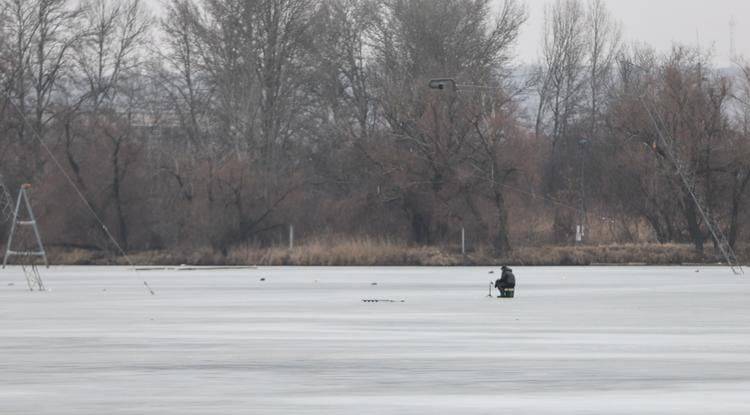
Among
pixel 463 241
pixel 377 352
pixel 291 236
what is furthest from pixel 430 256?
pixel 377 352

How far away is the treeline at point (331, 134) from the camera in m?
67.3

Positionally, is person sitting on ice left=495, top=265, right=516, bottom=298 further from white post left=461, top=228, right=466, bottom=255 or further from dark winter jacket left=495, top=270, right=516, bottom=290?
white post left=461, top=228, right=466, bottom=255

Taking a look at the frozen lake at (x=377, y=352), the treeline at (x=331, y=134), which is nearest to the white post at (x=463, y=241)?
the treeline at (x=331, y=134)

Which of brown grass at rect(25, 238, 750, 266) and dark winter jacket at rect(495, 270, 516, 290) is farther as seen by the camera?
brown grass at rect(25, 238, 750, 266)

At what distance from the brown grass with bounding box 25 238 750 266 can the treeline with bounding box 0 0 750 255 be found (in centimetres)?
232

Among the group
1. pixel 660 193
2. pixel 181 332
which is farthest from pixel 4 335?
pixel 660 193

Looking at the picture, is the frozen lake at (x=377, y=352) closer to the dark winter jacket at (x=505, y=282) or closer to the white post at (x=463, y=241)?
the dark winter jacket at (x=505, y=282)

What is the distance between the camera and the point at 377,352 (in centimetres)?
1859

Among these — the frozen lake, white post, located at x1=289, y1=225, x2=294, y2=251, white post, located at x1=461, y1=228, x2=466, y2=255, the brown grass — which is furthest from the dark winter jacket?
white post, located at x1=289, y1=225, x2=294, y2=251

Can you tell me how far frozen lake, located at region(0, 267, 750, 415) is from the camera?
13531 mm

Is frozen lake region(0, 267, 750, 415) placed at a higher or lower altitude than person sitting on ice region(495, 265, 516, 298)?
lower

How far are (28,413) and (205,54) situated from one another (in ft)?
211

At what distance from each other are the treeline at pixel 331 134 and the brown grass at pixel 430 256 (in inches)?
91.4

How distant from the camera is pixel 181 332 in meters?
22.2
